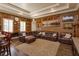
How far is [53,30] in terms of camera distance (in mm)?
3646

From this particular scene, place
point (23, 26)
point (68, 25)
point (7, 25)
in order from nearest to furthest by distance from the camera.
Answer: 1. point (7, 25)
2. point (23, 26)
3. point (68, 25)

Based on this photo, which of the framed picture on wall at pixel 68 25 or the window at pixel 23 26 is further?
the framed picture on wall at pixel 68 25

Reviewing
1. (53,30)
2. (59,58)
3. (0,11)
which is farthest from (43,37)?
(0,11)

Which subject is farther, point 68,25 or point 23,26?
point 68,25

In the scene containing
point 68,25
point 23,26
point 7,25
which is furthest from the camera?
point 68,25

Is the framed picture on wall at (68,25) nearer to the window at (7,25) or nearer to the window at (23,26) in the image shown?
the window at (23,26)

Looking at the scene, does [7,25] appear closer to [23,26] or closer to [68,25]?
[23,26]

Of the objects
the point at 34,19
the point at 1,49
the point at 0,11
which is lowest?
the point at 1,49

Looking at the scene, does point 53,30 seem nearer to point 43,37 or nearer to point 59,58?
point 43,37

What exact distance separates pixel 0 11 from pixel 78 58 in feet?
8.10

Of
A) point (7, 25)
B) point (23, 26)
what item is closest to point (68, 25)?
point (23, 26)

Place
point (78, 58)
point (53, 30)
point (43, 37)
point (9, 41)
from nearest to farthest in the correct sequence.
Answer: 1. point (78, 58)
2. point (9, 41)
3. point (43, 37)
4. point (53, 30)

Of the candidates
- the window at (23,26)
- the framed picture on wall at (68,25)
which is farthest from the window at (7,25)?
the framed picture on wall at (68,25)

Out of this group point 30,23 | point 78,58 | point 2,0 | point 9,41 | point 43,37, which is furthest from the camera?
point 43,37
